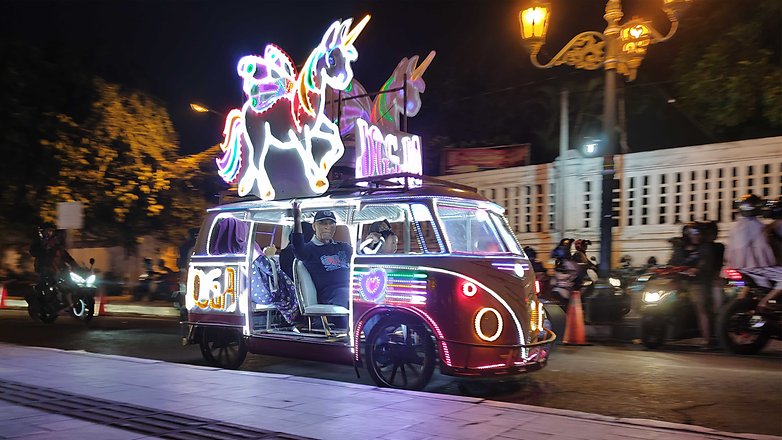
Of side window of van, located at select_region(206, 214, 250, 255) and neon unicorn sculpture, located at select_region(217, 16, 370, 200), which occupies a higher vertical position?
neon unicorn sculpture, located at select_region(217, 16, 370, 200)

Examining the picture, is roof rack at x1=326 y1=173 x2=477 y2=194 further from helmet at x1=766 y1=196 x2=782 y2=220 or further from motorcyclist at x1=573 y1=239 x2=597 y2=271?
motorcyclist at x1=573 y1=239 x2=597 y2=271

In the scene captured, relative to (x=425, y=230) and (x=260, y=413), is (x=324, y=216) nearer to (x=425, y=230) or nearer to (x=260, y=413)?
(x=425, y=230)

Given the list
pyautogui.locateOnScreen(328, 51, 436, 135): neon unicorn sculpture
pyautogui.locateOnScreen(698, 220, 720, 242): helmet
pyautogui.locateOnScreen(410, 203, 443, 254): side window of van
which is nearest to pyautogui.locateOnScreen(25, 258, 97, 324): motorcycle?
pyautogui.locateOnScreen(328, 51, 436, 135): neon unicorn sculpture

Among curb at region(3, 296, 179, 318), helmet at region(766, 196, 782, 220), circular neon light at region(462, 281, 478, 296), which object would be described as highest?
helmet at region(766, 196, 782, 220)

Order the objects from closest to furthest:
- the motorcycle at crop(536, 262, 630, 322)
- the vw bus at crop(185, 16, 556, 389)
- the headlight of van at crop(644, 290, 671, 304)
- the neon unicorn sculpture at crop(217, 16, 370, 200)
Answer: the vw bus at crop(185, 16, 556, 389) < the neon unicorn sculpture at crop(217, 16, 370, 200) < the headlight of van at crop(644, 290, 671, 304) < the motorcycle at crop(536, 262, 630, 322)

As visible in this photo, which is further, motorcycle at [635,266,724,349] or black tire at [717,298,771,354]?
motorcycle at [635,266,724,349]

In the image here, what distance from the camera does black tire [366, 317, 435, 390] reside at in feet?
23.1

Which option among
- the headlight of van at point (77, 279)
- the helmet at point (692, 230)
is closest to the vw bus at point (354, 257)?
the helmet at point (692, 230)

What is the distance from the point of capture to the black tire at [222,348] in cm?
904

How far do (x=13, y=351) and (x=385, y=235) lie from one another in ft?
19.6

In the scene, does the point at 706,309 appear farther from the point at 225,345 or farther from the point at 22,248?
the point at 22,248

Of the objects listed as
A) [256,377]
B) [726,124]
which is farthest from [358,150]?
[726,124]

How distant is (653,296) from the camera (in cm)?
1029

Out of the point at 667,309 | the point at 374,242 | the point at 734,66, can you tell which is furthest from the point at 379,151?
the point at 734,66
